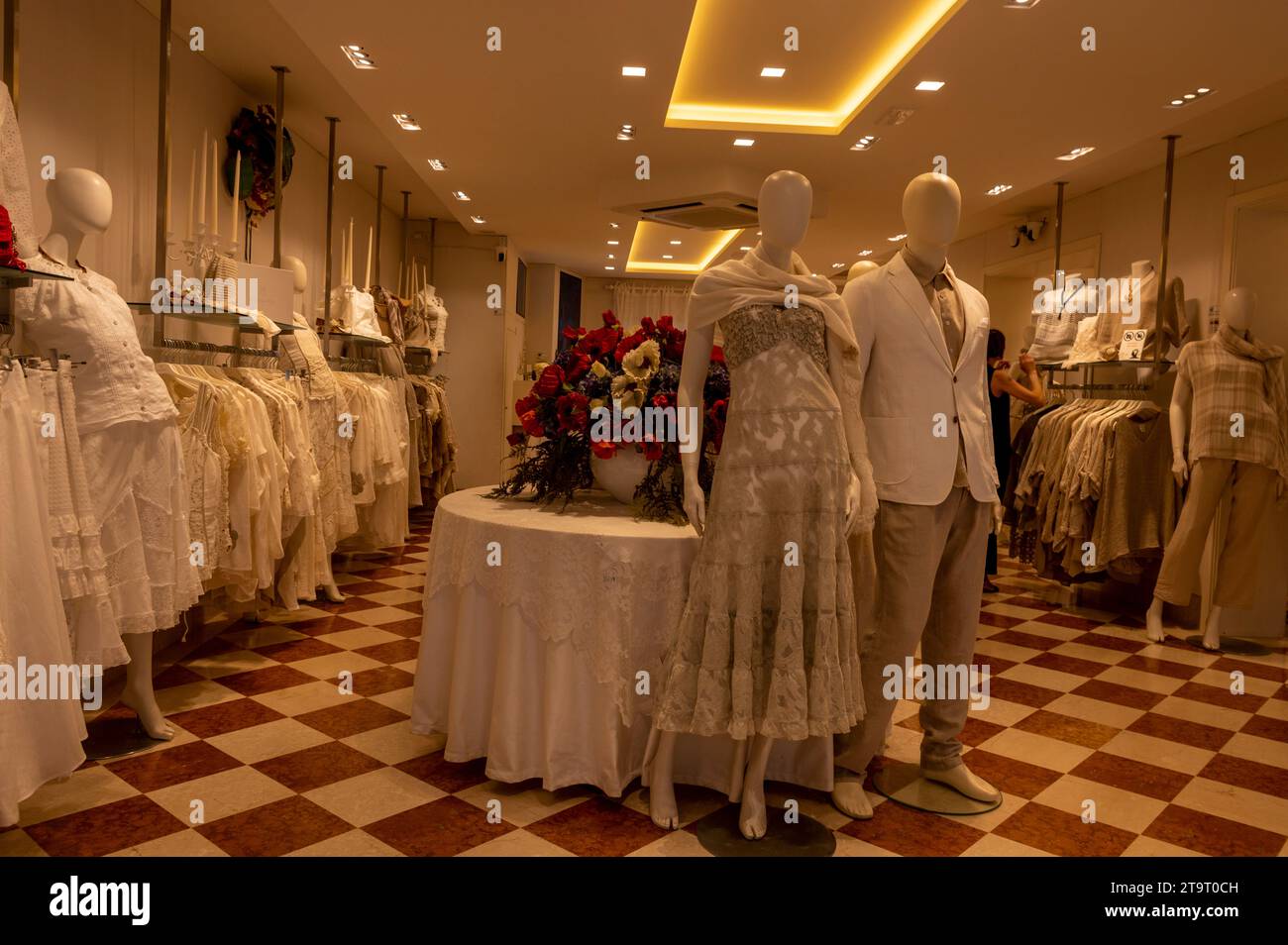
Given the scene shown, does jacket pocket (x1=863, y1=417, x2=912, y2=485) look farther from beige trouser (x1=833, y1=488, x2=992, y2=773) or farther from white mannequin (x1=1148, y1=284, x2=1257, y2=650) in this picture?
white mannequin (x1=1148, y1=284, x2=1257, y2=650)

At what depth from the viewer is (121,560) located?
98.0 inches

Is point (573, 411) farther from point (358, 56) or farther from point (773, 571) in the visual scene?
point (358, 56)

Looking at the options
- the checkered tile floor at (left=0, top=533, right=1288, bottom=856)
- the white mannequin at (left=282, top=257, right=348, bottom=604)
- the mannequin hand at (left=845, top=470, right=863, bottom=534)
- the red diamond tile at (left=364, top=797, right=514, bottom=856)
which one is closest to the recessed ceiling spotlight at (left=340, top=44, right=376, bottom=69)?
the white mannequin at (left=282, top=257, right=348, bottom=604)

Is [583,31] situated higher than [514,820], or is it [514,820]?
[583,31]

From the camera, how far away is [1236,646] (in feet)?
14.6

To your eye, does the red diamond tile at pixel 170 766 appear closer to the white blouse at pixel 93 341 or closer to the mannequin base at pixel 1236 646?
the white blouse at pixel 93 341

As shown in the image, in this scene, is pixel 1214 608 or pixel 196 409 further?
pixel 1214 608

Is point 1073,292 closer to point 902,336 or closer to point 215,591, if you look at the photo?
point 902,336

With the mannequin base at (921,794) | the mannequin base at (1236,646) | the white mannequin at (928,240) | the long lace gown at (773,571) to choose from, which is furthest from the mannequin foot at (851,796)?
the mannequin base at (1236,646)

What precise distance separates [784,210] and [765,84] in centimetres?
307
